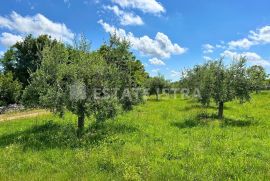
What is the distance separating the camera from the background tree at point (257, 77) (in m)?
27.8

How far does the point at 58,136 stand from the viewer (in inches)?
789

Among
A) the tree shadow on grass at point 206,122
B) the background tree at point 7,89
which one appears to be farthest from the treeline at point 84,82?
the background tree at point 7,89

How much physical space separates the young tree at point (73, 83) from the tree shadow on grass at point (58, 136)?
106 cm

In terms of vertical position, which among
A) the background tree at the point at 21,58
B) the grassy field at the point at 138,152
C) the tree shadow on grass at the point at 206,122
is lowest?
the grassy field at the point at 138,152

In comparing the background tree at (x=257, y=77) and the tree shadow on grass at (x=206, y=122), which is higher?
the background tree at (x=257, y=77)

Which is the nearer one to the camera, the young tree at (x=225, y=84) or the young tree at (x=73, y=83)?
the young tree at (x=73, y=83)

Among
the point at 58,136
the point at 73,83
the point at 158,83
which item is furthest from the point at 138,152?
the point at 158,83

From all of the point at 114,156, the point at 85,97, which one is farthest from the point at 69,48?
the point at 114,156

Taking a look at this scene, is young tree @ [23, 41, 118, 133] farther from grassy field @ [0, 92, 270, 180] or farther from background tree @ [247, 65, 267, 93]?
background tree @ [247, 65, 267, 93]

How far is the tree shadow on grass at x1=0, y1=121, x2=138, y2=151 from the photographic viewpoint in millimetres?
18250

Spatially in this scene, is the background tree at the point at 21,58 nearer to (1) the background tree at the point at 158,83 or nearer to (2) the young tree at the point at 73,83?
(1) the background tree at the point at 158,83

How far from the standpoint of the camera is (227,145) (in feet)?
58.3

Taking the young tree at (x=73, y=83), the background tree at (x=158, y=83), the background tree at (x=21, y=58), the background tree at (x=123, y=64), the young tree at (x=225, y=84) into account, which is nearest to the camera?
the young tree at (x=73, y=83)

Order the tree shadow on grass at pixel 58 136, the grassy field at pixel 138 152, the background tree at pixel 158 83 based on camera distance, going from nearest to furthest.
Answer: the grassy field at pixel 138 152
the tree shadow on grass at pixel 58 136
the background tree at pixel 158 83
